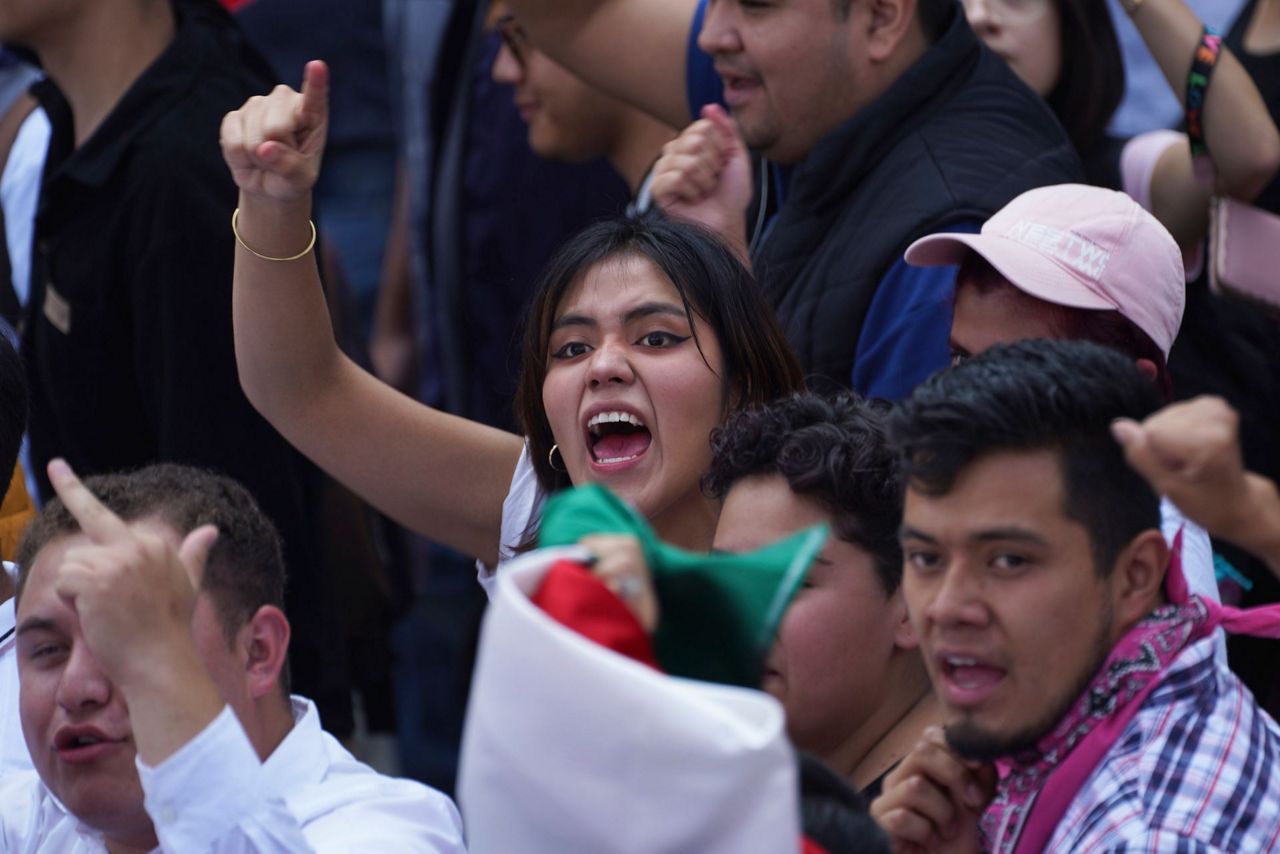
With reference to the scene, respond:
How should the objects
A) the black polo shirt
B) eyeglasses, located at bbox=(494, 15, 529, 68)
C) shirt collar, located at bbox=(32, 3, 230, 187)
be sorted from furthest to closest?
1. eyeglasses, located at bbox=(494, 15, 529, 68)
2. shirt collar, located at bbox=(32, 3, 230, 187)
3. the black polo shirt

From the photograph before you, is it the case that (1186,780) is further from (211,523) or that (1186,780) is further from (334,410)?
(334,410)

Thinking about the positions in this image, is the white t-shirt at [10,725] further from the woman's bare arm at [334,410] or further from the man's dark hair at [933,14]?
the man's dark hair at [933,14]

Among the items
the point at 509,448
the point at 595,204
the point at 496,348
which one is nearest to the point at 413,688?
the point at 496,348

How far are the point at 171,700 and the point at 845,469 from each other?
98 cm

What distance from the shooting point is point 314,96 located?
324 cm

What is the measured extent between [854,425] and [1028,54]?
5.49 feet

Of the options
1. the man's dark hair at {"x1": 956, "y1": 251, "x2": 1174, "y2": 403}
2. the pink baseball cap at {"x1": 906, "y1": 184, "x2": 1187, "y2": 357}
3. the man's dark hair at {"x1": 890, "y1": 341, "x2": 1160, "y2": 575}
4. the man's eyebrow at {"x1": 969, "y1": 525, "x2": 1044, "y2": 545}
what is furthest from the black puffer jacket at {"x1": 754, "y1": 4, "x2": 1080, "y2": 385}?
the man's eyebrow at {"x1": 969, "y1": 525, "x2": 1044, "y2": 545}

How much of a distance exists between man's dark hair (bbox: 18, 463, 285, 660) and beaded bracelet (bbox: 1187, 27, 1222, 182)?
1774 millimetres

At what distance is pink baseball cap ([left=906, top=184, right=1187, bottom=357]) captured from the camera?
3.01 meters

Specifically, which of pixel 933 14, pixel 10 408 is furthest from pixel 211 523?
pixel 933 14

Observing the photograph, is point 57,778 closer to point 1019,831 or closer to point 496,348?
point 1019,831

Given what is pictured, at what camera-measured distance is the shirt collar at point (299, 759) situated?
9.61ft

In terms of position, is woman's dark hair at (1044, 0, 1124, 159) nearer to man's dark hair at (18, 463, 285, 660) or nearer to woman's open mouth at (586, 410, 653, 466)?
woman's open mouth at (586, 410, 653, 466)

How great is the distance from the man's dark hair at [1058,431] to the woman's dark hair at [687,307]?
943 millimetres
